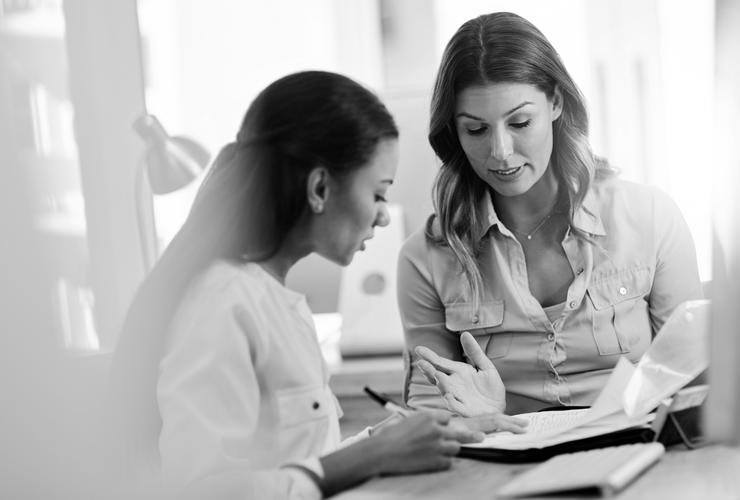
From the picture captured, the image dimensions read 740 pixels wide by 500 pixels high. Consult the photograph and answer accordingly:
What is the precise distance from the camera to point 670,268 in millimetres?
1694

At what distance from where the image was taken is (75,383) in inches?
41.2

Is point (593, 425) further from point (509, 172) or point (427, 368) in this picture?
point (509, 172)

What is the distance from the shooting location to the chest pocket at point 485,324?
1.70 m

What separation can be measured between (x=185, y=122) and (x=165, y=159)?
140 cm

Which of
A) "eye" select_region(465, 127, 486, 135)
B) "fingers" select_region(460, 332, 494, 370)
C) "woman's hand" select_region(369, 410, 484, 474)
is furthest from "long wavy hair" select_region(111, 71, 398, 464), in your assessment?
"eye" select_region(465, 127, 486, 135)

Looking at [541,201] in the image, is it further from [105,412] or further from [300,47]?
[300,47]

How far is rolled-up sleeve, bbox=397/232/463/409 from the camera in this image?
1.74m

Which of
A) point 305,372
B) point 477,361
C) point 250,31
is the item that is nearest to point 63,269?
point 305,372

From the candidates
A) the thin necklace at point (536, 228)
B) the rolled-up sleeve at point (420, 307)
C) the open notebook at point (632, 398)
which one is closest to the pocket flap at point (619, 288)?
the thin necklace at point (536, 228)

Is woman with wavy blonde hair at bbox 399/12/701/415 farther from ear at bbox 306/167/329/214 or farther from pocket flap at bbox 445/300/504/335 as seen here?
ear at bbox 306/167/329/214

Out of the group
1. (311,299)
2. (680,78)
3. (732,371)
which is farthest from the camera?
(680,78)

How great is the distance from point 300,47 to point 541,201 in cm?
190

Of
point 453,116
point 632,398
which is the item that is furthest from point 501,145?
point 632,398

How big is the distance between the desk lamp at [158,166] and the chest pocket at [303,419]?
704mm
